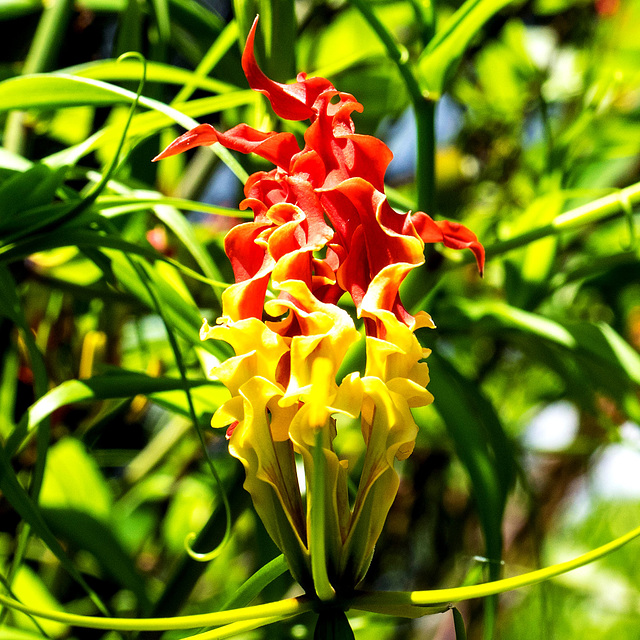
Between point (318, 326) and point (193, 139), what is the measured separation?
0.42 feet

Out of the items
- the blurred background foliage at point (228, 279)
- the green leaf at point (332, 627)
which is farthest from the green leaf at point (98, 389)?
the green leaf at point (332, 627)

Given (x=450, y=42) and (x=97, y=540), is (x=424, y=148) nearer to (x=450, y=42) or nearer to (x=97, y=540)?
(x=450, y=42)

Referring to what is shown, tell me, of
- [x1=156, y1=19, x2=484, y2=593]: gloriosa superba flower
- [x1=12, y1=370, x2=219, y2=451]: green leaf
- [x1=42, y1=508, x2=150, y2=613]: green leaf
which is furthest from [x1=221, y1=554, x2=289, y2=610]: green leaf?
[x1=42, y1=508, x2=150, y2=613]: green leaf

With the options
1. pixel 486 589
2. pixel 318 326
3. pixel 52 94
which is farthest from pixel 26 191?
pixel 486 589

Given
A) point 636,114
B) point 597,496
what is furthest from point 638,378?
point 597,496

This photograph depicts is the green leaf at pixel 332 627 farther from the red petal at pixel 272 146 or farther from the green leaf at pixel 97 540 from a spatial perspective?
the green leaf at pixel 97 540

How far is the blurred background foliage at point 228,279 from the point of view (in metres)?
0.49

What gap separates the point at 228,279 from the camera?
0.72 metres

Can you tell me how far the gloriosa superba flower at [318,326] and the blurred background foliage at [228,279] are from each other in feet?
0.39

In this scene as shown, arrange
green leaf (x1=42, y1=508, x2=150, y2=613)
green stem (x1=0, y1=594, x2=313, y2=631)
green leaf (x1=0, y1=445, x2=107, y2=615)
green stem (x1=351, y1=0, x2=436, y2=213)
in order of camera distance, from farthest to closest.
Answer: green leaf (x1=42, y1=508, x2=150, y2=613) → green stem (x1=351, y1=0, x2=436, y2=213) → green leaf (x1=0, y1=445, x2=107, y2=615) → green stem (x1=0, y1=594, x2=313, y2=631)

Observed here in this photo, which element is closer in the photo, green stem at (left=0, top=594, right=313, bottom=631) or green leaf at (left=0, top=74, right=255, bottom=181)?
green stem at (left=0, top=594, right=313, bottom=631)

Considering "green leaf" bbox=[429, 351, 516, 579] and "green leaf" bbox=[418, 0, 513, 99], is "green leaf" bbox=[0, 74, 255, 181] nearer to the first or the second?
"green leaf" bbox=[418, 0, 513, 99]

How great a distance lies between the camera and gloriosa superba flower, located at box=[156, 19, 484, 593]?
0.31m

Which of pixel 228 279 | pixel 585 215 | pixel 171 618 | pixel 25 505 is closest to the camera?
pixel 171 618
